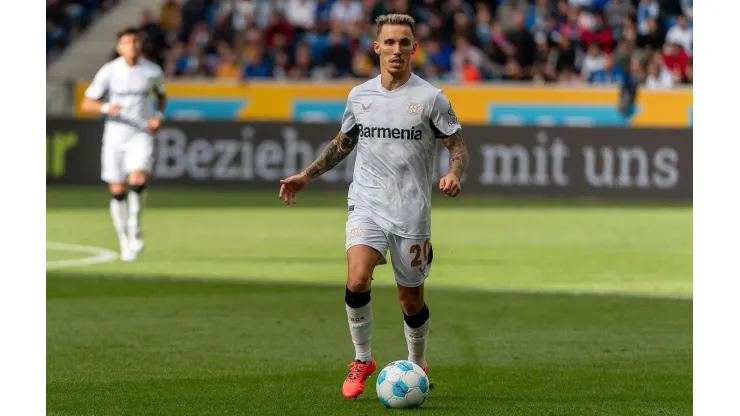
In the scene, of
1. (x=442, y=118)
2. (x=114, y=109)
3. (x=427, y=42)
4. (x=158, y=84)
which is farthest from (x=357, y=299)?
(x=427, y=42)

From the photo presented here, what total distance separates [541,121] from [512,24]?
128 inches

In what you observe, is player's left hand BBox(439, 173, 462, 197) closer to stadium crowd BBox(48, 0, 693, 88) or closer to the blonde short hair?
the blonde short hair

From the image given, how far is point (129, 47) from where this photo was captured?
51.6 ft

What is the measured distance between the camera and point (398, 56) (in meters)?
7.33

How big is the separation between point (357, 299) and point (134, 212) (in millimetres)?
8816

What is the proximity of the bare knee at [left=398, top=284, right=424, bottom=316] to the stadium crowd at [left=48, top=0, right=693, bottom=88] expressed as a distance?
21.2 meters

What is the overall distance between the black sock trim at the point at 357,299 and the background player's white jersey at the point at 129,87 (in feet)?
29.9

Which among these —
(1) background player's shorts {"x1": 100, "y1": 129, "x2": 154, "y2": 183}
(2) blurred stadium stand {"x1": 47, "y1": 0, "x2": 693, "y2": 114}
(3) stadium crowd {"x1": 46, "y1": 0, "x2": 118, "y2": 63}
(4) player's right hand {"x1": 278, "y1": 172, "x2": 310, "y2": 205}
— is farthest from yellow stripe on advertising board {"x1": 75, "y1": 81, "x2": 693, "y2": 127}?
(4) player's right hand {"x1": 278, "y1": 172, "x2": 310, "y2": 205}

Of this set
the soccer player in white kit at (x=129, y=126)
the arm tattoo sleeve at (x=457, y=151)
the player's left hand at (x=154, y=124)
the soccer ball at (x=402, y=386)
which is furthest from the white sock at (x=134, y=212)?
the soccer ball at (x=402, y=386)

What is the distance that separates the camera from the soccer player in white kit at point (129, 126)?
52.2 ft

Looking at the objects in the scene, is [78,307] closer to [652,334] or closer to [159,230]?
[652,334]

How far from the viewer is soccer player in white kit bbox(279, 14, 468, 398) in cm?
739

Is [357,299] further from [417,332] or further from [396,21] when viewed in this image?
[396,21]
